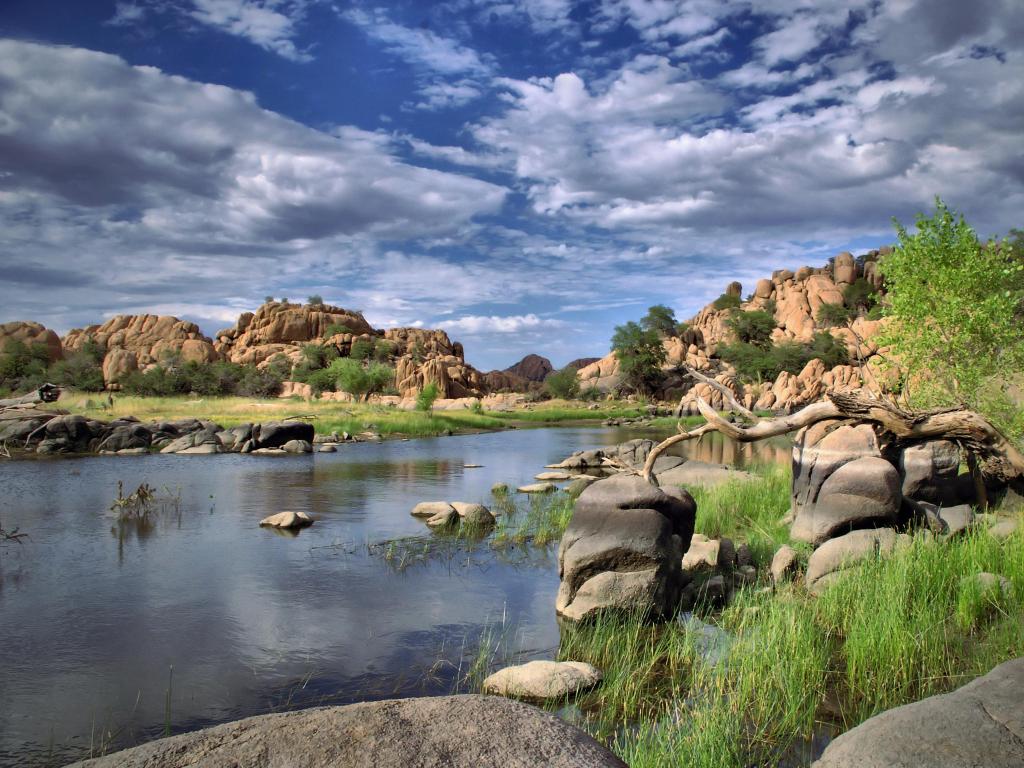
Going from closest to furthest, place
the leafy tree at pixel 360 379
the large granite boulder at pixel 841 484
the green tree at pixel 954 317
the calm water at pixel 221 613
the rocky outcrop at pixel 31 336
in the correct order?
the calm water at pixel 221 613, the large granite boulder at pixel 841 484, the green tree at pixel 954 317, the leafy tree at pixel 360 379, the rocky outcrop at pixel 31 336

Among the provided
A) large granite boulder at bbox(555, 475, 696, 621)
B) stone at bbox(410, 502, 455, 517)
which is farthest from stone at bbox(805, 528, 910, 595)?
stone at bbox(410, 502, 455, 517)

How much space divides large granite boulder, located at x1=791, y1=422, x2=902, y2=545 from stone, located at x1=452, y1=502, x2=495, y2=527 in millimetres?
7468

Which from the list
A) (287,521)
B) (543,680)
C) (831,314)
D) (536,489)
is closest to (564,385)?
(831,314)

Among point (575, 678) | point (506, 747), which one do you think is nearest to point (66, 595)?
point (575, 678)

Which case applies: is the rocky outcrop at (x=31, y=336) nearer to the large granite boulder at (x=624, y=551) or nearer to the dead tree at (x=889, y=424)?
the large granite boulder at (x=624, y=551)

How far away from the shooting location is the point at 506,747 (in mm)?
3164

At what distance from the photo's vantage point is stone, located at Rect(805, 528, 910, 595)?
439 inches

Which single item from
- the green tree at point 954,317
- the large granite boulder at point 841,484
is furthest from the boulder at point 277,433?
the green tree at point 954,317

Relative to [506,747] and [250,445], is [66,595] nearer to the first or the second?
[506,747]

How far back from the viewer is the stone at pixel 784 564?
12.2 m

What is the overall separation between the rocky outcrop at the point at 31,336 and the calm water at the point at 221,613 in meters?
112

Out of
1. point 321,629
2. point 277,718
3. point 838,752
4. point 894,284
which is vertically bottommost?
point 321,629

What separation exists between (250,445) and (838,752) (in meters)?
38.0

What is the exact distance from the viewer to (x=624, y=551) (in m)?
11.0
